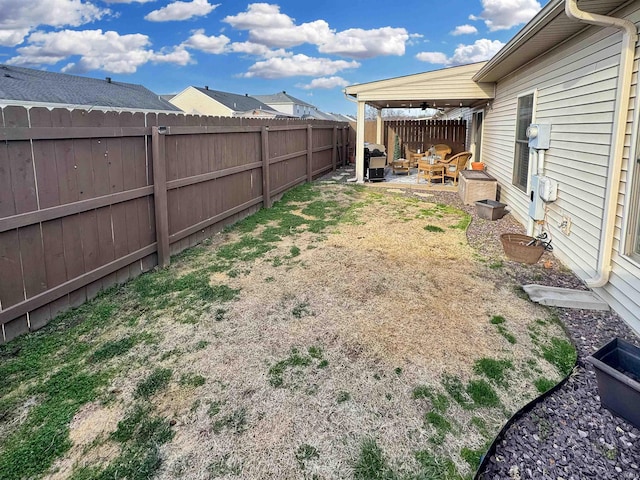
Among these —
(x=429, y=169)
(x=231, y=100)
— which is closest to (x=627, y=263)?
(x=429, y=169)

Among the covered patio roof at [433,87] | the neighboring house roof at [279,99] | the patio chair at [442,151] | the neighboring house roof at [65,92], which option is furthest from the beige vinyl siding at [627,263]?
the neighboring house roof at [279,99]

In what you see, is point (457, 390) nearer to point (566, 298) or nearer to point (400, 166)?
point (566, 298)

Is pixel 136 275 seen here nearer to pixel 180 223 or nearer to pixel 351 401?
pixel 180 223

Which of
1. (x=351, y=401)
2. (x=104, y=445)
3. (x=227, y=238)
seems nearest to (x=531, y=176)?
(x=227, y=238)

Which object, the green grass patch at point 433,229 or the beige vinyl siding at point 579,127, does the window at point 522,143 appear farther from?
the green grass patch at point 433,229

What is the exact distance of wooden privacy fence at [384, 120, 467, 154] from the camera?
14703mm

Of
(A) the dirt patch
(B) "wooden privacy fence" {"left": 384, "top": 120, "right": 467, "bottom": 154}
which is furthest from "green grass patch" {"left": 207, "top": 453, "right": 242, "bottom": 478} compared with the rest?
(B) "wooden privacy fence" {"left": 384, "top": 120, "right": 467, "bottom": 154}

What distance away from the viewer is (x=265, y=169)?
7539mm

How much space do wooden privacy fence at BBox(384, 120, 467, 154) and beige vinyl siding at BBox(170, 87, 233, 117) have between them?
20913 millimetres

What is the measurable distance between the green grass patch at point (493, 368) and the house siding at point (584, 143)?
1204 mm

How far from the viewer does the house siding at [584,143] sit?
11.3 ft

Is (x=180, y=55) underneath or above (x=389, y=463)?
above

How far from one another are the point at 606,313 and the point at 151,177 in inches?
172

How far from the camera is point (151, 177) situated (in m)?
4.34
